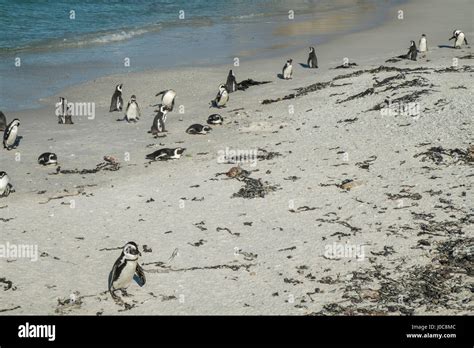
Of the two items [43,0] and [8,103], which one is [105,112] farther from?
[43,0]

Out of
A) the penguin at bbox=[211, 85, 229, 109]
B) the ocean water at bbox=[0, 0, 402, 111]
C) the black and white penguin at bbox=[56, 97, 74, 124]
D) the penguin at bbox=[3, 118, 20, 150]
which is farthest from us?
the ocean water at bbox=[0, 0, 402, 111]

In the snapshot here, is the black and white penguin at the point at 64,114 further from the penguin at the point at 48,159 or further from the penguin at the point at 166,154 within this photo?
the penguin at the point at 166,154

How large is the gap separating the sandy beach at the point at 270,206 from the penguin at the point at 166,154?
6.9 inches

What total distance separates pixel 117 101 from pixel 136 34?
49.7 feet

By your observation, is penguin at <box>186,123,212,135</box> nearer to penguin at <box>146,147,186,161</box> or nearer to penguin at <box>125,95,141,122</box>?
penguin at <box>146,147,186,161</box>

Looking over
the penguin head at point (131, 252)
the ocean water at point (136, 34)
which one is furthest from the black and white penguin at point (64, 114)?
the penguin head at point (131, 252)

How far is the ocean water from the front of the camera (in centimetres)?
2667

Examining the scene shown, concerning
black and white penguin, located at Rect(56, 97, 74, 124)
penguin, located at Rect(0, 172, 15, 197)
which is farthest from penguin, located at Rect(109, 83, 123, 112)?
penguin, located at Rect(0, 172, 15, 197)

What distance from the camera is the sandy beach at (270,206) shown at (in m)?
9.30

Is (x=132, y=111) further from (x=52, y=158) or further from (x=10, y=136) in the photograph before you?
(x=52, y=158)

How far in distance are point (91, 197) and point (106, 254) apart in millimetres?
2731

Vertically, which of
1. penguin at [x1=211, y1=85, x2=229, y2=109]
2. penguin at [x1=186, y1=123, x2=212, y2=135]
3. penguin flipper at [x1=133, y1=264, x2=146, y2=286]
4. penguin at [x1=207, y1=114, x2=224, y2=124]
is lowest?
penguin flipper at [x1=133, y1=264, x2=146, y2=286]

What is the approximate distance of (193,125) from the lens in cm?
1761

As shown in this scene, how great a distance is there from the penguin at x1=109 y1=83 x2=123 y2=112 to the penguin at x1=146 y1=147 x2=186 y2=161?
526cm
